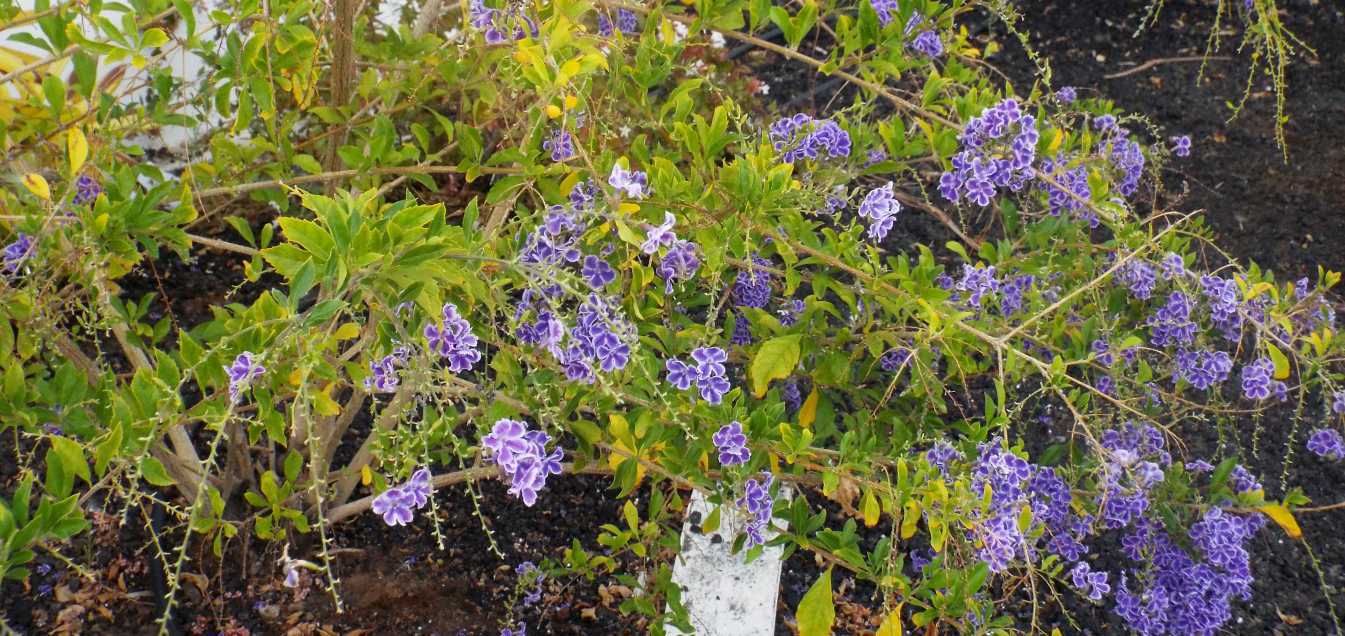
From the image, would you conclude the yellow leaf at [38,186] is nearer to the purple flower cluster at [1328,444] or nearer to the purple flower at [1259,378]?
the purple flower at [1259,378]

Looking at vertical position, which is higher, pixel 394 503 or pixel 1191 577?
pixel 394 503

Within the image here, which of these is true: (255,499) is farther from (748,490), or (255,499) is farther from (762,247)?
(762,247)

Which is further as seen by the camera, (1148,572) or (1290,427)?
(1290,427)

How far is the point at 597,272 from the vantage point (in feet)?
5.10

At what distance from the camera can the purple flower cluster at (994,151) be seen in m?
1.76

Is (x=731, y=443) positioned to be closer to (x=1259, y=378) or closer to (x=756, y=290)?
(x=756, y=290)

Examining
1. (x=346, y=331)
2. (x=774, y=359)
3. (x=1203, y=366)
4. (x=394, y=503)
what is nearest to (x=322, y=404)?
(x=346, y=331)

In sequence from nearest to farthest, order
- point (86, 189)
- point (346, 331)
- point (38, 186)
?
point (38, 186)
point (346, 331)
point (86, 189)

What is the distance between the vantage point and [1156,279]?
6.68 ft

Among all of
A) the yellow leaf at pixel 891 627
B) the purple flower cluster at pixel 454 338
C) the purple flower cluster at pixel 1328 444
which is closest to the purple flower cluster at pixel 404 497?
the purple flower cluster at pixel 454 338

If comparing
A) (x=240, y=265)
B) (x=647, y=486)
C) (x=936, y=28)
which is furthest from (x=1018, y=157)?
(x=240, y=265)

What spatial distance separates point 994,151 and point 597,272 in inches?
28.4

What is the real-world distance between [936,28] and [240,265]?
1.75 metres

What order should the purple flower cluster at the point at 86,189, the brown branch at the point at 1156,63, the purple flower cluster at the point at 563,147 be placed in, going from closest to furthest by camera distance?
the purple flower cluster at the point at 563,147
the purple flower cluster at the point at 86,189
the brown branch at the point at 1156,63
